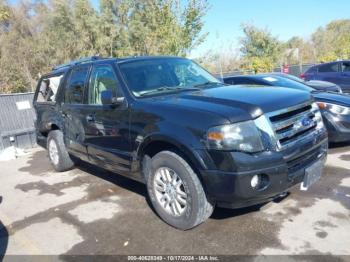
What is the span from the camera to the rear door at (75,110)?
5.14 meters

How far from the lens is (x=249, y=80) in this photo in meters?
7.47

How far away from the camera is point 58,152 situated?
636cm

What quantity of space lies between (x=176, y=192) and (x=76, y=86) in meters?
2.62

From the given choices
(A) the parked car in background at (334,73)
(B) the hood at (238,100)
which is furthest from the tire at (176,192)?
(A) the parked car in background at (334,73)

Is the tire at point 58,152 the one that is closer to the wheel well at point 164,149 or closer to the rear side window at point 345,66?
the wheel well at point 164,149

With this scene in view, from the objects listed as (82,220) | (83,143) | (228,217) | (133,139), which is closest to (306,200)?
(228,217)

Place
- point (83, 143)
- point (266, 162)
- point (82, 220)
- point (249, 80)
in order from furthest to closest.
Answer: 1. point (249, 80)
2. point (83, 143)
3. point (82, 220)
4. point (266, 162)

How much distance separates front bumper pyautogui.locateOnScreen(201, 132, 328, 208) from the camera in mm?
3109

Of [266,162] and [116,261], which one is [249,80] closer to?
[266,162]

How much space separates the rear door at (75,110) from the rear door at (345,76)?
10879mm

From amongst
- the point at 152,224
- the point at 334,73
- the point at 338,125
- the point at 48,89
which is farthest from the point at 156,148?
the point at 334,73

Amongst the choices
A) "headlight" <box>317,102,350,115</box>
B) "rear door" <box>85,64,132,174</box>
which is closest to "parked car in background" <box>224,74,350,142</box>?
"headlight" <box>317,102,350,115</box>

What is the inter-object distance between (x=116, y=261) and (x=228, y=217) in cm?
135

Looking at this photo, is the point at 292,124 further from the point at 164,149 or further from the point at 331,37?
the point at 331,37
